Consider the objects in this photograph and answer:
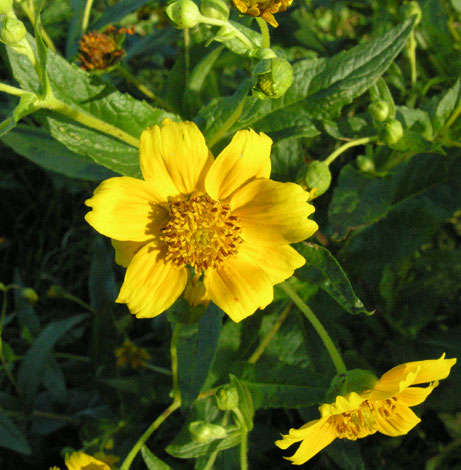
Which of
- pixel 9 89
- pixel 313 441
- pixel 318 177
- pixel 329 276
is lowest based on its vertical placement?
pixel 313 441

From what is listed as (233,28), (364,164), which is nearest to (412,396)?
(364,164)

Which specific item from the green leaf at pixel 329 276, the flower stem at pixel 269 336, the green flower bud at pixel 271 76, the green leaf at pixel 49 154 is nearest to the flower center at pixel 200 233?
the green leaf at pixel 329 276

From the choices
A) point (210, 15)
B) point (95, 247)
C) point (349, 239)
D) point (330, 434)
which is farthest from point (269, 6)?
point (95, 247)

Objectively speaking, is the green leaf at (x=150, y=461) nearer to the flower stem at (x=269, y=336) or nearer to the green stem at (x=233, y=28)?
the flower stem at (x=269, y=336)

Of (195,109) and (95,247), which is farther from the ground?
(195,109)

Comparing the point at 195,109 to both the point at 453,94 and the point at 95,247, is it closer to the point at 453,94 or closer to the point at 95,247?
the point at 95,247

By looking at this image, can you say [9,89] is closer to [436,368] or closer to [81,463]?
[81,463]

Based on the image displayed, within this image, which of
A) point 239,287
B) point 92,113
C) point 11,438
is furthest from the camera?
point 11,438
